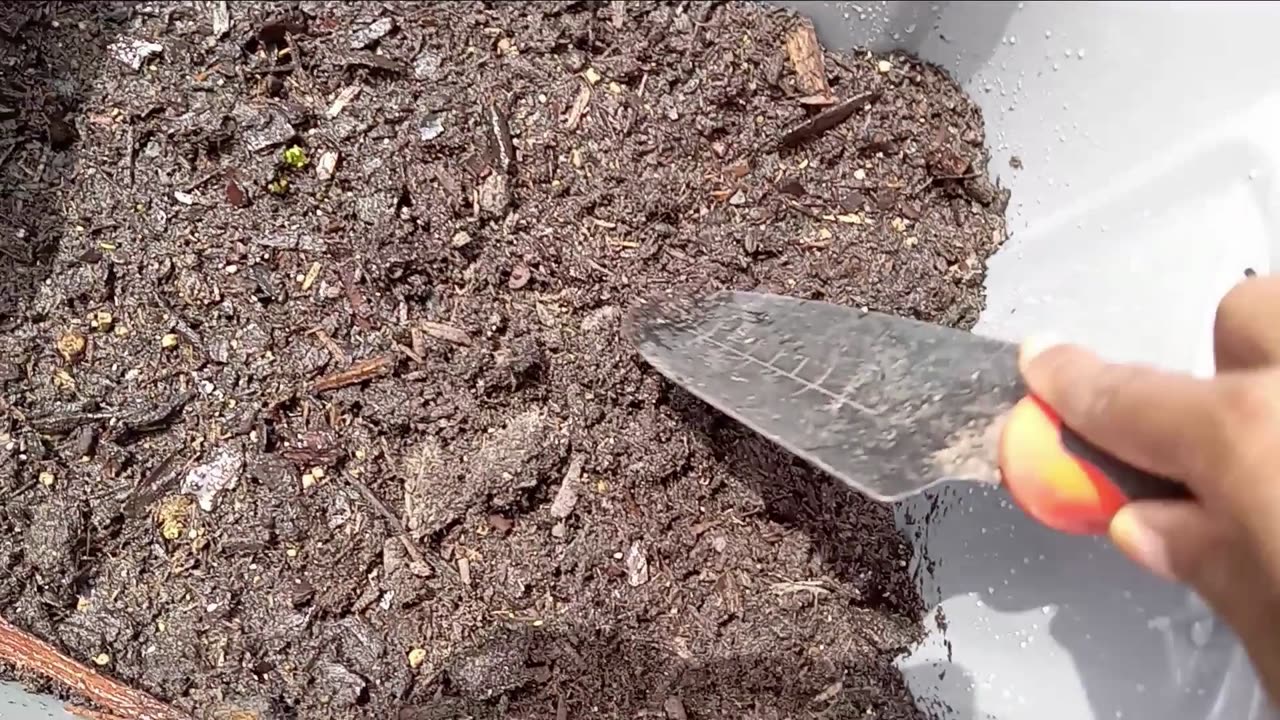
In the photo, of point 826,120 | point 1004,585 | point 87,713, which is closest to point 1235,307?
point 1004,585

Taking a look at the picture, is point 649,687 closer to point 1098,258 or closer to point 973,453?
point 973,453

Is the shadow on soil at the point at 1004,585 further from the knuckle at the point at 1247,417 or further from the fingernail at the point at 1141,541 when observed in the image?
the knuckle at the point at 1247,417

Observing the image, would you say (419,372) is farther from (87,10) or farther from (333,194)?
(87,10)

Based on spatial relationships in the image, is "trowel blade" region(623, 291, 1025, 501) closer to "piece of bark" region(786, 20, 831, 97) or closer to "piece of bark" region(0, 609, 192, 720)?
"piece of bark" region(786, 20, 831, 97)

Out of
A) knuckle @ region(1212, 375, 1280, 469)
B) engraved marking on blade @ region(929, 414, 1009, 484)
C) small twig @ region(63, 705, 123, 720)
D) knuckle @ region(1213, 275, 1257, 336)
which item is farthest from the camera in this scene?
small twig @ region(63, 705, 123, 720)

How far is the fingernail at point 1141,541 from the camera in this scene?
0.55 m

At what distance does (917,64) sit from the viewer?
3.67ft

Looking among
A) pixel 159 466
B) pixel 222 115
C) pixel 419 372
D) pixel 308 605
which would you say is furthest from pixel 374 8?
pixel 308 605

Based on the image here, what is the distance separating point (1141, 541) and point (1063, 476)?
68 mm

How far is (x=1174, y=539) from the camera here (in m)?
0.54

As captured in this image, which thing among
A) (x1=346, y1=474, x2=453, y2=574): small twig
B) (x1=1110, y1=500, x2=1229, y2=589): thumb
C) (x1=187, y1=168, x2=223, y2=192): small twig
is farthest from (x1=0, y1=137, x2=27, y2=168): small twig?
(x1=1110, y1=500, x2=1229, y2=589): thumb

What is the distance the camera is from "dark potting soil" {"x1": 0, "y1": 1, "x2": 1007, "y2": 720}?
→ 1007mm

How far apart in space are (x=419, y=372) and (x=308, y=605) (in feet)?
0.94

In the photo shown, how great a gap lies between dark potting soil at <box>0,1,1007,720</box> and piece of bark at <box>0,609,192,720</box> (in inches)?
0.7
